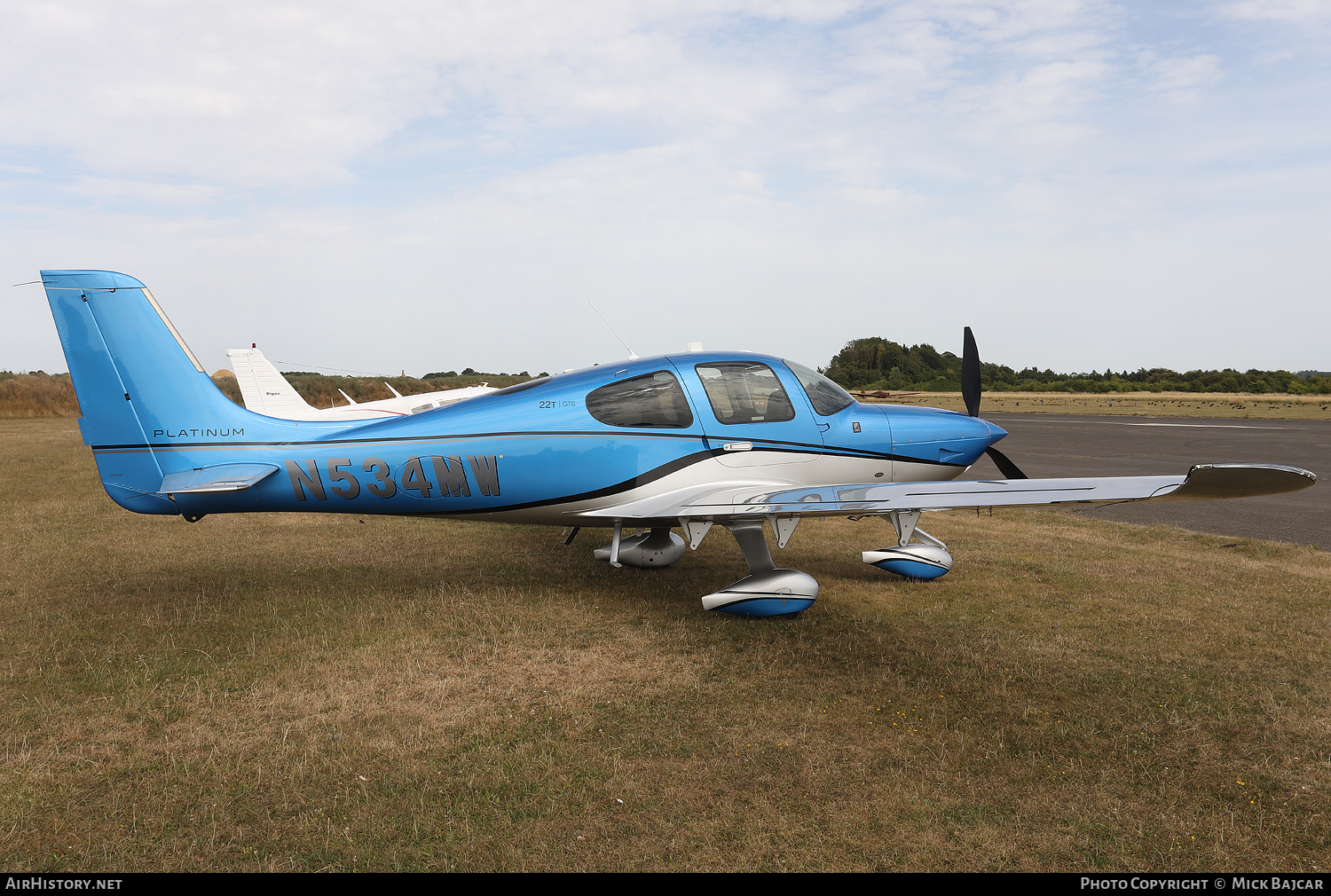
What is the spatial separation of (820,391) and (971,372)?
2424 millimetres

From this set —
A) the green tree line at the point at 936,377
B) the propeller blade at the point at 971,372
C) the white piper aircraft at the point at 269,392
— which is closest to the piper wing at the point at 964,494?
the propeller blade at the point at 971,372

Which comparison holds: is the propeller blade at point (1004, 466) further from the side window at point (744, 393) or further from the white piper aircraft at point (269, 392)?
A: the white piper aircraft at point (269, 392)

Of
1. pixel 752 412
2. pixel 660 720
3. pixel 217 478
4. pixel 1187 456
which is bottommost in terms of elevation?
pixel 660 720

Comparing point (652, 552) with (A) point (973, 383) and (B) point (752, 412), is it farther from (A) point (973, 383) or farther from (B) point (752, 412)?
(A) point (973, 383)

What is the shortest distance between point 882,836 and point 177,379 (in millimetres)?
6732

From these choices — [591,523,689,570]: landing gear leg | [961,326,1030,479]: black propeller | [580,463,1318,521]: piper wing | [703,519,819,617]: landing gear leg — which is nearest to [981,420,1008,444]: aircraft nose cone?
[961,326,1030,479]: black propeller

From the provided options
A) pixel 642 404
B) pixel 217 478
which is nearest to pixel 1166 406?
pixel 642 404

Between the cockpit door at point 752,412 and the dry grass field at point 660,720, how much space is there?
1559 mm

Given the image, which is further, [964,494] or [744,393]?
[744,393]

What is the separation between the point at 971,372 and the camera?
28.4ft

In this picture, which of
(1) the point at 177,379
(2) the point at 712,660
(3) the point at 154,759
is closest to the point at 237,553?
(1) the point at 177,379

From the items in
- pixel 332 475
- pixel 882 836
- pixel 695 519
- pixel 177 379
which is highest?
pixel 177 379
